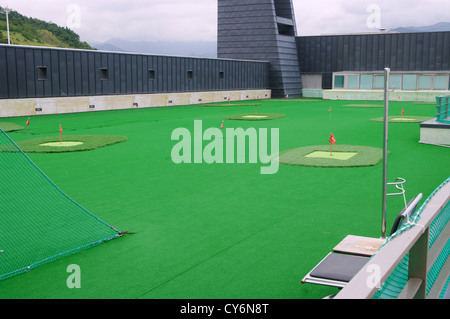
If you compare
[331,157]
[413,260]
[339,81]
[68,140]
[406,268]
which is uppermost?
[339,81]

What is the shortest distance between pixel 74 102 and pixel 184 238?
3000cm

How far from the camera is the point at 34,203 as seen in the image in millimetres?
11078

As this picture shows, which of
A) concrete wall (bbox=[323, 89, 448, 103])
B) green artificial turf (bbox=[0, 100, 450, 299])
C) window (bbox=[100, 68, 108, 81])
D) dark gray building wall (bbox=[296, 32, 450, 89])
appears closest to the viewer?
green artificial turf (bbox=[0, 100, 450, 299])

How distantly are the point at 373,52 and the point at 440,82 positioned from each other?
28.7 feet

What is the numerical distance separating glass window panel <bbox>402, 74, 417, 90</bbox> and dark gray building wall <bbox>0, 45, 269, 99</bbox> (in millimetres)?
18514

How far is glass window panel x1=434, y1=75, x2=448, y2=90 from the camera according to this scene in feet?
185

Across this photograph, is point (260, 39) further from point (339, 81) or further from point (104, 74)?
point (104, 74)

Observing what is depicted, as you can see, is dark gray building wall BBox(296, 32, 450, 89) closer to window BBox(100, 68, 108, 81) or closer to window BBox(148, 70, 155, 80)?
window BBox(148, 70, 155, 80)

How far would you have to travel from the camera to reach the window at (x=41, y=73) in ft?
111

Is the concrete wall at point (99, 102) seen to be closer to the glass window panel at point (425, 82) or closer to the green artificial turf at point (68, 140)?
the green artificial turf at point (68, 140)

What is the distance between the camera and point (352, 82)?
61.6m

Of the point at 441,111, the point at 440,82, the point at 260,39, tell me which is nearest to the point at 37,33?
the point at 260,39

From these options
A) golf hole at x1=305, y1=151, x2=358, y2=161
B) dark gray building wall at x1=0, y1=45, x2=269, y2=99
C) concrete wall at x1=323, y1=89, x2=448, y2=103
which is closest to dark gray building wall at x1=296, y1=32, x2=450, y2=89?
concrete wall at x1=323, y1=89, x2=448, y2=103
